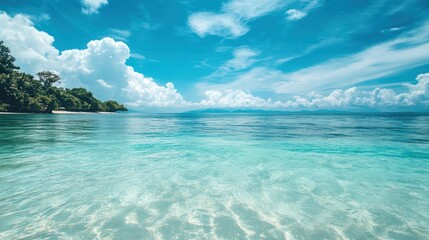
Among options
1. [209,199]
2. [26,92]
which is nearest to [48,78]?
[26,92]

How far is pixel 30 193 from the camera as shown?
23.7 ft

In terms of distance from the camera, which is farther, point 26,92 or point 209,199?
point 26,92

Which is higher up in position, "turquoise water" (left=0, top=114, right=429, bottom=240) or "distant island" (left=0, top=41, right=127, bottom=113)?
"distant island" (left=0, top=41, right=127, bottom=113)

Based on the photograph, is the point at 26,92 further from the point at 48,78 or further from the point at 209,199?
the point at 209,199

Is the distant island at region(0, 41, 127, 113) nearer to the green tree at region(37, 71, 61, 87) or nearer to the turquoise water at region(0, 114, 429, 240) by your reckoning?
the green tree at region(37, 71, 61, 87)

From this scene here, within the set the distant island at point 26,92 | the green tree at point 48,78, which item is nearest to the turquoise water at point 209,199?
the distant island at point 26,92

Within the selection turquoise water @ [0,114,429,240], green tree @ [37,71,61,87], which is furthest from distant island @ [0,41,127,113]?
turquoise water @ [0,114,429,240]

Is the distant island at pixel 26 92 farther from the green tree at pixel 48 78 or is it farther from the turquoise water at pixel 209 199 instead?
the turquoise water at pixel 209 199

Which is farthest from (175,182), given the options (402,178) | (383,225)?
(402,178)

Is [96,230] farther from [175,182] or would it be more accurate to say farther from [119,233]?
[175,182]

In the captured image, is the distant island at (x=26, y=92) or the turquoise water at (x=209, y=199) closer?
the turquoise water at (x=209, y=199)

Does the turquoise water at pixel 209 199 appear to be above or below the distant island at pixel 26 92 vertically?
below

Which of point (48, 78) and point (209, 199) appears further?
point (48, 78)

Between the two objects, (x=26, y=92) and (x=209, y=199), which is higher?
(x=26, y=92)
